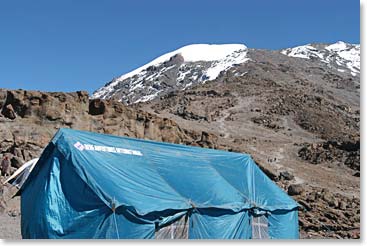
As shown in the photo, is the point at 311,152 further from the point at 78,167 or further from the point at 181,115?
the point at 78,167

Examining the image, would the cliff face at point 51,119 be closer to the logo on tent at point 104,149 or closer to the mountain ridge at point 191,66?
the logo on tent at point 104,149

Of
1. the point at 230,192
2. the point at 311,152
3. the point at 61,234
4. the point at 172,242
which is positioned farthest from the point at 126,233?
the point at 311,152

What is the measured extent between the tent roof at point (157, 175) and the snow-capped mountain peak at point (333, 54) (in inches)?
5467

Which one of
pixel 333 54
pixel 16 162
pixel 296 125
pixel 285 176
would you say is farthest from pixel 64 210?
pixel 333 54

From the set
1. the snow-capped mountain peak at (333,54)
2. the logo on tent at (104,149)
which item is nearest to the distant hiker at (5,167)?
the logo on tent at (104,149)

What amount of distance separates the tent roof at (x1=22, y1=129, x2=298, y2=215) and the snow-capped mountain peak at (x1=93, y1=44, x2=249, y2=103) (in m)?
121

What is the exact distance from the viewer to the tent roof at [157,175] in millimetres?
11398

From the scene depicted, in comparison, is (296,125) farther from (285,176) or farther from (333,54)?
(333,54)

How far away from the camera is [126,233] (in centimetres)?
1087

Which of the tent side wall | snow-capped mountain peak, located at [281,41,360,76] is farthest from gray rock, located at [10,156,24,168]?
snow-capped mountain peak, located at [281,41,360,76]

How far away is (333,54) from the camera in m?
181

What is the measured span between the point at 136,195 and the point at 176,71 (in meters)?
154

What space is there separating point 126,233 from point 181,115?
60.9 metres

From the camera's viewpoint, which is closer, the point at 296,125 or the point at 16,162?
the point at 16,162
